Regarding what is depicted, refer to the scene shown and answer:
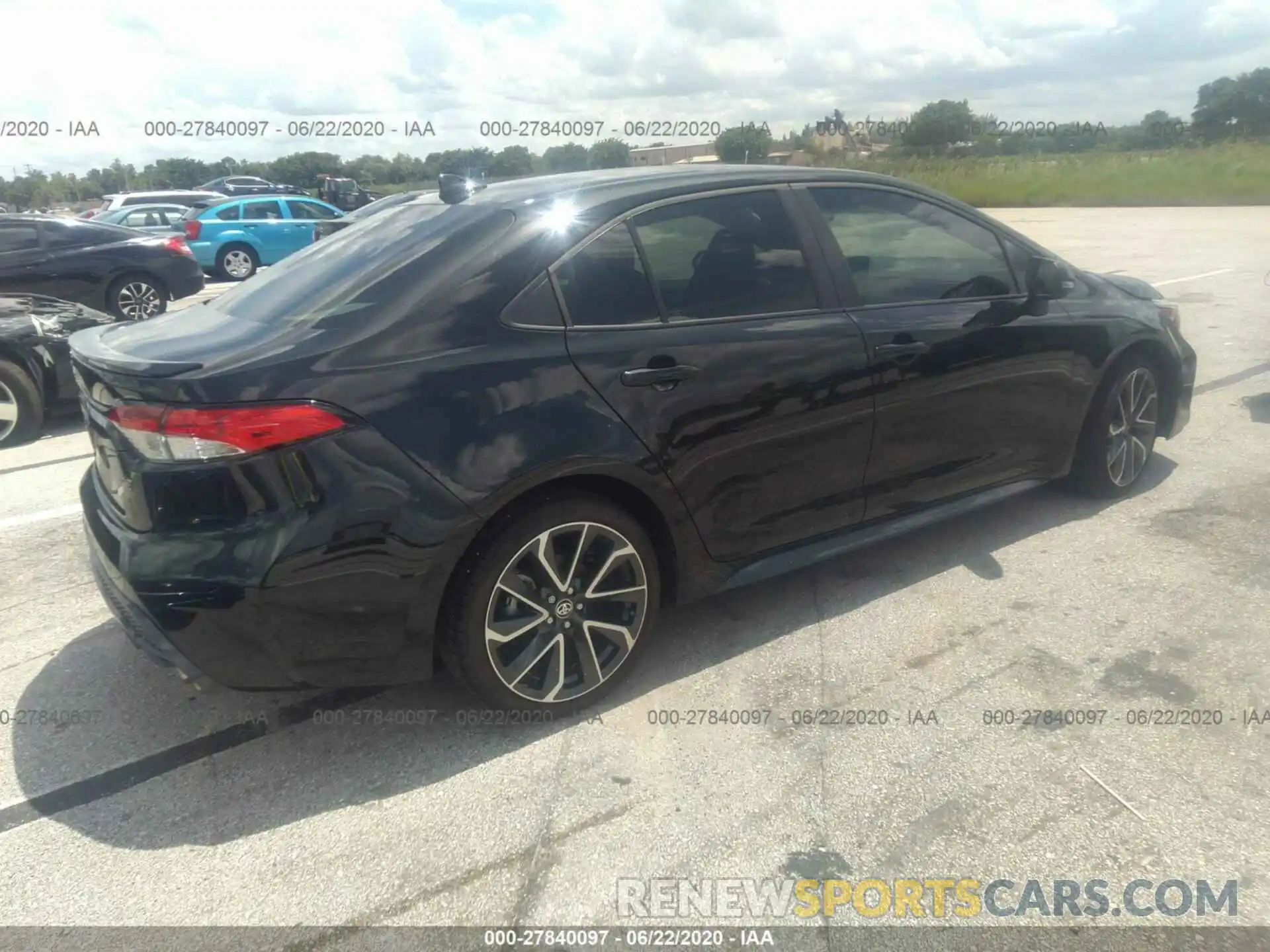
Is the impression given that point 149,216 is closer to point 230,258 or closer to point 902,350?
point 230,258

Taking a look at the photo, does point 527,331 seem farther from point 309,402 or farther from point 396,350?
point 309,402

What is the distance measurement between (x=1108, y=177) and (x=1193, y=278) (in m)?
22.3

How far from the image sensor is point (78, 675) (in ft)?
11.5

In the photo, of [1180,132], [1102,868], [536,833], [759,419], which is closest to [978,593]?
[759,419]

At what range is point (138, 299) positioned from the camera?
1100 cm

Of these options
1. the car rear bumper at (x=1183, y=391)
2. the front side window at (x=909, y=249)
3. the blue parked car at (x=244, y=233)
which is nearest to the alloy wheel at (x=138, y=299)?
the blue parked car at (x=244, y=233)

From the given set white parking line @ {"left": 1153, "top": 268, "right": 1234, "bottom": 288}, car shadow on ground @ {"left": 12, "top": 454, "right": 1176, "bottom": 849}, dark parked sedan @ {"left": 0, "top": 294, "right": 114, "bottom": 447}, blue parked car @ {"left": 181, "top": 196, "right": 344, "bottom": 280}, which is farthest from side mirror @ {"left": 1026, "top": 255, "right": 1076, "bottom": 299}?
blue parked car @ {"left": 181, "top": 196, "right": 344, "bottom": 280}

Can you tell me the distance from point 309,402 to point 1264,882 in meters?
2.74

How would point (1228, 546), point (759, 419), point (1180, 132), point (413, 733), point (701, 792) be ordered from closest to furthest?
point (701, 792)
point (413, 733)
point (759, 419)
point (1228, 546)
point (1180, 132)

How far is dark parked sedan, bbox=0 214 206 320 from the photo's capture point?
10125 millimetres

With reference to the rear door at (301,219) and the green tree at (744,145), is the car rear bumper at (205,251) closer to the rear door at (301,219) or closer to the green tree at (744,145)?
the rear door at (301,219)

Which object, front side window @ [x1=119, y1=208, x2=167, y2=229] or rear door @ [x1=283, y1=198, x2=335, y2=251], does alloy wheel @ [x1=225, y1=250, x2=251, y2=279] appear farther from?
front side window @ [x1=119, y1=208, x2=167, y2=229]

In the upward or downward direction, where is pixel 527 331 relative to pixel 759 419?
upward

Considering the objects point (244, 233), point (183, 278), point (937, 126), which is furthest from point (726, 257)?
point (937, 126)
